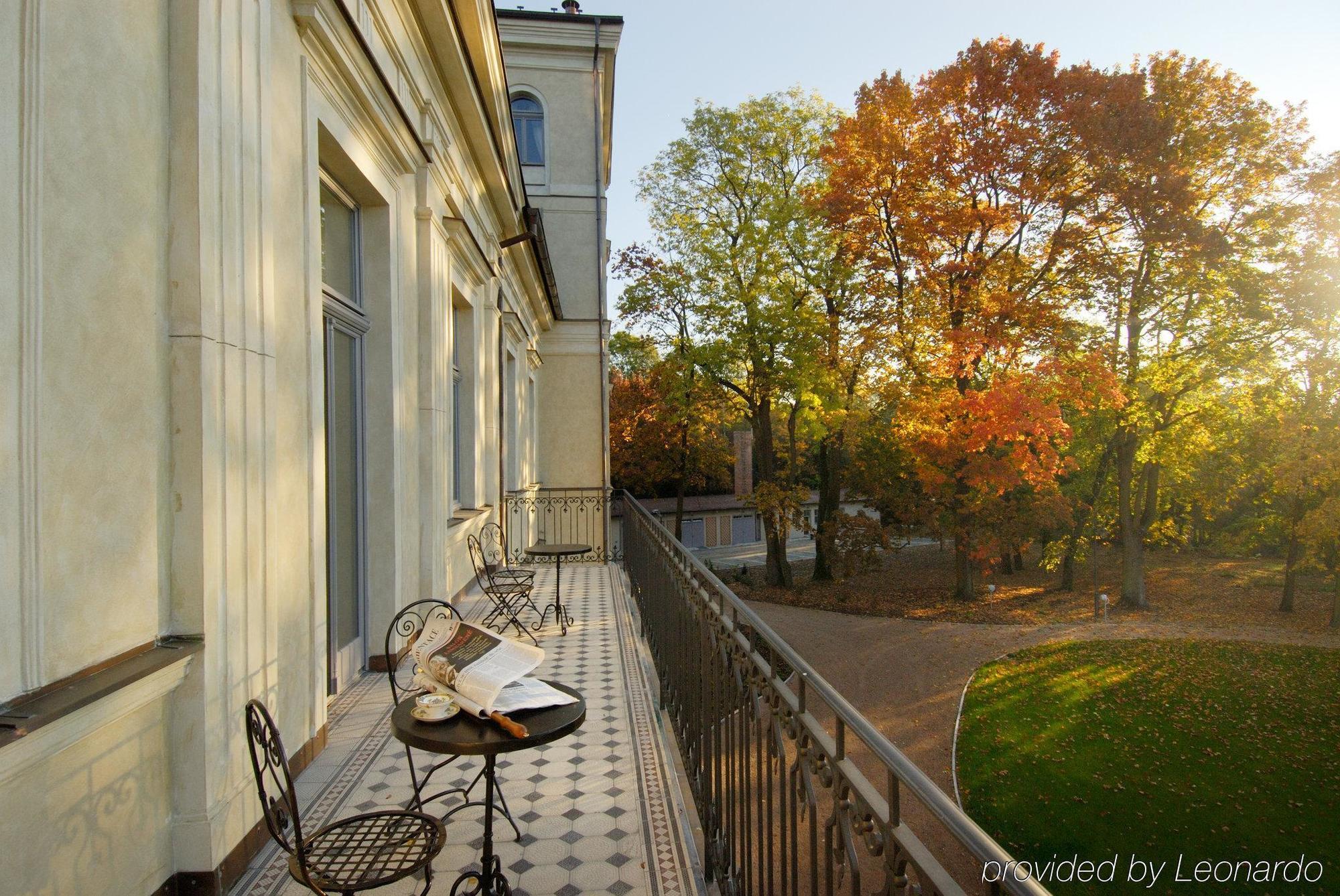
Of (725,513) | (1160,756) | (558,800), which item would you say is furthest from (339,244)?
(725,513)

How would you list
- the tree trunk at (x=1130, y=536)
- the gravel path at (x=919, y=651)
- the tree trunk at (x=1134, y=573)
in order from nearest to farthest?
the gravel path at (x=919, y=651) < the tree trunk at (x=1130, y=536) < the tree trunk at (x=1134, y=573)

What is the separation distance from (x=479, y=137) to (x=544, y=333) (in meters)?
8.79

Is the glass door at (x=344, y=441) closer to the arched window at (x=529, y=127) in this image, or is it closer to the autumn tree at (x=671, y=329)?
the arched window at (x=529, y=127)

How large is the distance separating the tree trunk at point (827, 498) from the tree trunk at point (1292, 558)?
10.1 metres

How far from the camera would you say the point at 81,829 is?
1771 millimetres

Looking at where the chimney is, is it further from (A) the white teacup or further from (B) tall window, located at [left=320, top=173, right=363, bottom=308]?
(A) the white teacup

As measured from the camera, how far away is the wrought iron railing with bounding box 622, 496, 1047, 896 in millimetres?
1181

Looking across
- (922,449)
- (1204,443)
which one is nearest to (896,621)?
(922,449)

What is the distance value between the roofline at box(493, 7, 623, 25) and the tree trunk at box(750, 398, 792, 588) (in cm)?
917

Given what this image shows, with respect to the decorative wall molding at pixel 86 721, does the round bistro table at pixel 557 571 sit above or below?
below

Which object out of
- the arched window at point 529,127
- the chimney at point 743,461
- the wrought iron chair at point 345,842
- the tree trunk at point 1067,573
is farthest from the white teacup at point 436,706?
the chimney at point 743,461

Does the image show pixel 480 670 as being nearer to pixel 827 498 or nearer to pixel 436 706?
pixel 436 706

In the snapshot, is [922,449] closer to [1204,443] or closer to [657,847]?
[1204,443]

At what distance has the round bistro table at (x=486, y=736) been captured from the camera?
6.73ft
